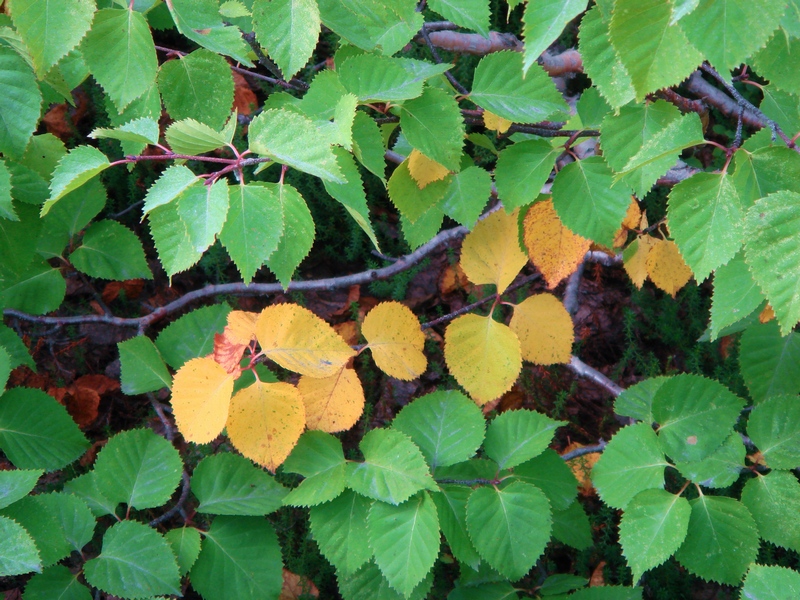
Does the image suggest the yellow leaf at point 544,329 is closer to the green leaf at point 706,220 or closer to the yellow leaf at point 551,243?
the yellow leaf at point 551,243

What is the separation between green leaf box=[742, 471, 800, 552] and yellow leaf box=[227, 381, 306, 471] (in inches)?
38.5

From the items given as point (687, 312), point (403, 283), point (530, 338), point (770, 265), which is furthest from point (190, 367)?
point (687, 312)

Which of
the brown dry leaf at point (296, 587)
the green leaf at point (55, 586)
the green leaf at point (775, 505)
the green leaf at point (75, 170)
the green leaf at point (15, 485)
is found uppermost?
the green leaf at point (75, 170)

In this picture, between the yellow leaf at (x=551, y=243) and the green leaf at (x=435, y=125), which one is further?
the yellow leaf at (x=551, y=243)

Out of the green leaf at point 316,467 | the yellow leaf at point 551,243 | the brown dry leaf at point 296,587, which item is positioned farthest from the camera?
the brown dry leaf at point 296,587

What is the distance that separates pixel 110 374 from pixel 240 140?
115 cm

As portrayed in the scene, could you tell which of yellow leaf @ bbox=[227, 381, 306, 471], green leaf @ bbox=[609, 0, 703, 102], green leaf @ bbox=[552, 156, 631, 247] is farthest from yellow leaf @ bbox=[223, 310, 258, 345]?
green leaf @ bbox=[609, 0, 703, 102]

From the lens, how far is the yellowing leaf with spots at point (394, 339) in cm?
167

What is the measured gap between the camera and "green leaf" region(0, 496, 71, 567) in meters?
1.44

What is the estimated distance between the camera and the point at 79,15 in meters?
1.03

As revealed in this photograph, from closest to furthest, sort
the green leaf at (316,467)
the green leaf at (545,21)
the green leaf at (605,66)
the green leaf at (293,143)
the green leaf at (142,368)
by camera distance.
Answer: the green leaf at (545,21) → the green leaf at (293,143) → the green leaf at (605,66) → the green leaf at (316,467) → the green leaf at (142,368)

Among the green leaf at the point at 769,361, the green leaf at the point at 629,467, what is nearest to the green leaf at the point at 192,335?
the green leaf at the point at 629,467

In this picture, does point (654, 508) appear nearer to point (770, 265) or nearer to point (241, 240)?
point (770, 265)

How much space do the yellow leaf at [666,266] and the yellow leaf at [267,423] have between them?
44.9 inches
